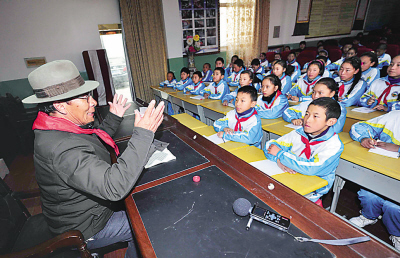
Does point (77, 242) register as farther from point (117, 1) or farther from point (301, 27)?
point (301, 27)

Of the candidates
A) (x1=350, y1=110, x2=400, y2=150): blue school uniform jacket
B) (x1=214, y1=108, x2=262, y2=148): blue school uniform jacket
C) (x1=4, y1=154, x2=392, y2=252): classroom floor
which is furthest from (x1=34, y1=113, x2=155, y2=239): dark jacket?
(x1=350, y1=110, x2=400, y2=150): blue school uniform jacket

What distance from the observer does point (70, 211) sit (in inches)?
40.4

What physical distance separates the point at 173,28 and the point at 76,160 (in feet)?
19.0

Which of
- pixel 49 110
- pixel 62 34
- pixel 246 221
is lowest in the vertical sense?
pixel 246 221

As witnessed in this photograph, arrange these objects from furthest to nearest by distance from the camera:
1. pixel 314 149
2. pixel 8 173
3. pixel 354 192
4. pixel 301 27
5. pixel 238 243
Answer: pixel 301 27, pixel 8 173, pixel 354 192, pixel 314 149, pixel 238 243

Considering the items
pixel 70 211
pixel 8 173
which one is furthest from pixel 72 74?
pixel 8 173

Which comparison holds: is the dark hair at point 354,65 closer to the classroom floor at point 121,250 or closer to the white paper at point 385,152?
the classroom floor at point 121,250

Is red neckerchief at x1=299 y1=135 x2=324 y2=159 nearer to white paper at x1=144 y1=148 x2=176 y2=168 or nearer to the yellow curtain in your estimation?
white paper at x1=144 y1=148 x2=176 y2=168

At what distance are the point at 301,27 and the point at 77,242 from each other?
33.0 ft

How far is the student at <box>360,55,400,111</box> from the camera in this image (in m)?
2.47

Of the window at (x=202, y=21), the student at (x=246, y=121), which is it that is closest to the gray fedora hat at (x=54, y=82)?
the student at (x=246, y=121)

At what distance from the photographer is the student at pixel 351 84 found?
2.90 m

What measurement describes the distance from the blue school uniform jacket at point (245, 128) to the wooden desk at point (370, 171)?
29.2 inches

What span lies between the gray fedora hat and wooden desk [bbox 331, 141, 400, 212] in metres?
1.95
